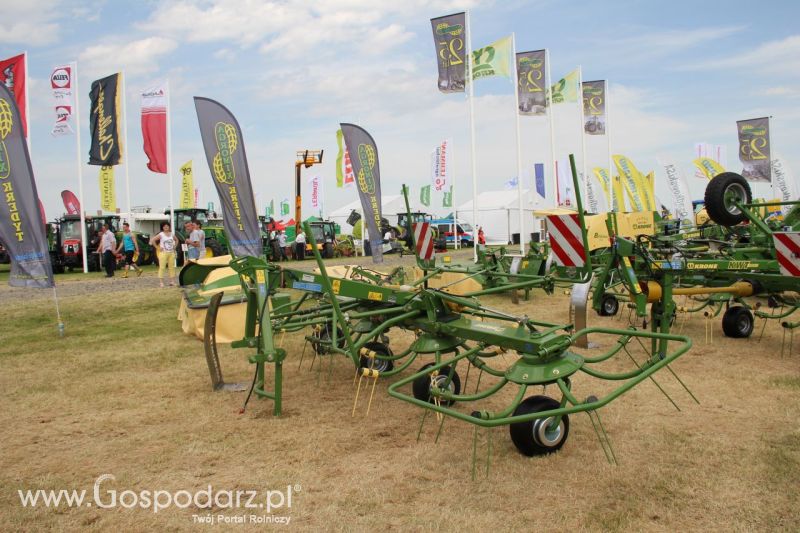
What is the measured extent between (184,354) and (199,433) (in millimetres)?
2813

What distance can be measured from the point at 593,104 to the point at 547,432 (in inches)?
875

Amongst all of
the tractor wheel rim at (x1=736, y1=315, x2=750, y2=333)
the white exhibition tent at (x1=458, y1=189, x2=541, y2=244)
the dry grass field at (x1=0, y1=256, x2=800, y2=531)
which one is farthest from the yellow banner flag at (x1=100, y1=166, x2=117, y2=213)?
the tractor wheel rim at (x1=736, y1=315, x2=750, y2=333)

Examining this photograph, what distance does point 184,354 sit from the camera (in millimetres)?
6746

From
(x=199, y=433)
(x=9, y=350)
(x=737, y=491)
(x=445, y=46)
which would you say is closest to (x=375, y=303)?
(x=199, y=433)

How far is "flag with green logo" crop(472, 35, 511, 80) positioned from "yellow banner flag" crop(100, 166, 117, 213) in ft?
43.0

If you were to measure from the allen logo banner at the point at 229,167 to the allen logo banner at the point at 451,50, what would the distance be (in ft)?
29.0

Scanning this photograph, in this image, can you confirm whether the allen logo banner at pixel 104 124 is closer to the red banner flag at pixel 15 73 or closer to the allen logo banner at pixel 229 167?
the red banner flag at pixel 15 73

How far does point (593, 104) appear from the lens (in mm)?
23312

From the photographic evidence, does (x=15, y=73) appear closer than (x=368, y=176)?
No

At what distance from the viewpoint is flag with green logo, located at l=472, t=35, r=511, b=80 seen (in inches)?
696

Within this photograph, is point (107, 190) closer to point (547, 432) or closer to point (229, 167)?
point (229, 167)

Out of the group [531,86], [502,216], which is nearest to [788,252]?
[531,86]

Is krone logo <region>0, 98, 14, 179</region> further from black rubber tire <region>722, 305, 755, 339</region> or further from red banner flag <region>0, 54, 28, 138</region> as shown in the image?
red banner flag <region>0, 54, 28, 138</region>

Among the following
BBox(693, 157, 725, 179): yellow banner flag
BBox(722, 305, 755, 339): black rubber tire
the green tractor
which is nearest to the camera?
BBox(722, 305, 755, 339): black rubber tire
